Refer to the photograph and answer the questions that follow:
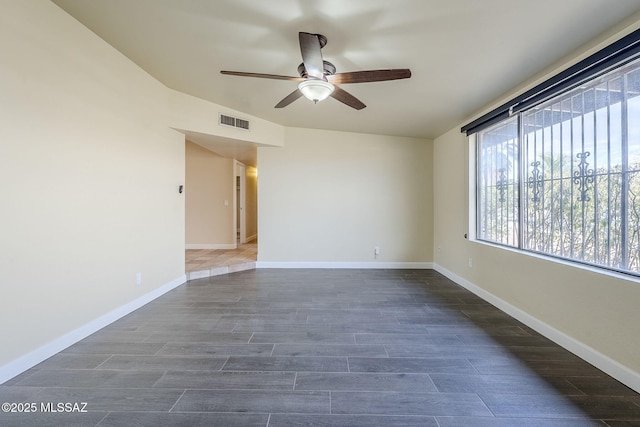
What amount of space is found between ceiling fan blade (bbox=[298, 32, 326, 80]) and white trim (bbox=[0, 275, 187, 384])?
9.52 feet

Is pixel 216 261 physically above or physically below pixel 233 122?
below

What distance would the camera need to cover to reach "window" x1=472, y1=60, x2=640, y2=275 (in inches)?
75.6

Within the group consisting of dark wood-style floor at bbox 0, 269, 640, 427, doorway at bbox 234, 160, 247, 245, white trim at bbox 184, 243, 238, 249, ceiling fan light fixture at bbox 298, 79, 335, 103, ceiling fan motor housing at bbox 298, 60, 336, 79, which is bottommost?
dark wood-style floor at bbox 0, 269, 640, 427

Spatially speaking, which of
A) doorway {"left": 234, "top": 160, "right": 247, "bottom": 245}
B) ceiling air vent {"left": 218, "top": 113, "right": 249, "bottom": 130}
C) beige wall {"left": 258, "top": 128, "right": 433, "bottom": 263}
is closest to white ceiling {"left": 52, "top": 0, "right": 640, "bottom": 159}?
ceiling air vent {"left": 218, "top": 113, "right": 249, "bottom": 130}

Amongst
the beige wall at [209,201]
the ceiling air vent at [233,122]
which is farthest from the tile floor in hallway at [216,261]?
the ceiling air vent at [233,122]

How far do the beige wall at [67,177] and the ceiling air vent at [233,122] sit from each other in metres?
0.90

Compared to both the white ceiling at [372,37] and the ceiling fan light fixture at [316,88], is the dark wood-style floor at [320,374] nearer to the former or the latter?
the ceiling fan light fixture at [316,88]

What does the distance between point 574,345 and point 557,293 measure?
408 mm

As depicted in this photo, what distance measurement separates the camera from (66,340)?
2.25 meters

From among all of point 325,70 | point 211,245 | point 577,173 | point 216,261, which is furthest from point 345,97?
point 211,245

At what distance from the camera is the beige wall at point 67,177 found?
6.12 feet

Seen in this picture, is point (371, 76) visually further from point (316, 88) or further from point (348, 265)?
point (348, 265)

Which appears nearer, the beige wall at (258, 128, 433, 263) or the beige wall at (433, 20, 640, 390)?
the beige wall at (433, 20, 640, 390)

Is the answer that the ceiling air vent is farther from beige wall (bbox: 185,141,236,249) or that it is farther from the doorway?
the doorway
